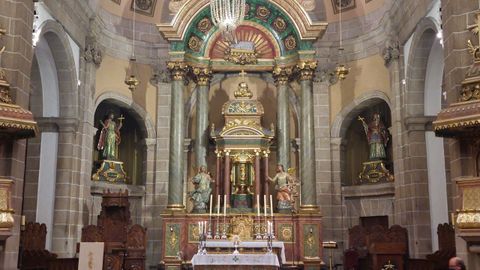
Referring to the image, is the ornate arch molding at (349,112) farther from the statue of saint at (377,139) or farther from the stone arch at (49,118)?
the stone arch at (49,118)

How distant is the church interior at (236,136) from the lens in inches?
516

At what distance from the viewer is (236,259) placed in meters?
11.6

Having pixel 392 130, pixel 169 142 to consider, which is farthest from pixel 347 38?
pixel 169 142

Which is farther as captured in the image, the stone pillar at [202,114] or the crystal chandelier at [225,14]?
the stone pillar at [202,114]

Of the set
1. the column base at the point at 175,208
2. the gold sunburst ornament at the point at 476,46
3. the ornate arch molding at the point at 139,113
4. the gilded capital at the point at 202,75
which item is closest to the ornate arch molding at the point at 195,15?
the gilded capital at the point at 202,75

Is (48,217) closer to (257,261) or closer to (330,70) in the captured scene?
(257,261)

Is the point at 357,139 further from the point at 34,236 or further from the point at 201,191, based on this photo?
the point at 34,236

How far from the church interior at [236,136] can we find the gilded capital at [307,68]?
38 millimetres

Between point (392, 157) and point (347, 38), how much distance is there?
12.0 ft

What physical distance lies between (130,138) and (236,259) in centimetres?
700

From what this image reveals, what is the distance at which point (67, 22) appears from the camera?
44.3 ft

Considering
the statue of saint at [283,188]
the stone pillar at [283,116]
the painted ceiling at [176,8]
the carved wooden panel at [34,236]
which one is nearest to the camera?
the carved wooden panel at [34,236]

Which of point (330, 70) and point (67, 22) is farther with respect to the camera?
point (330, 70)

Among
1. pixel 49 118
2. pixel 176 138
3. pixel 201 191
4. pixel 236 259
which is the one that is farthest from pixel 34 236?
pixel 176 138
